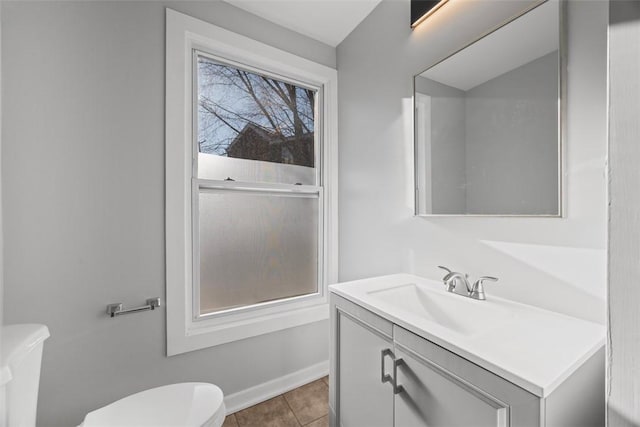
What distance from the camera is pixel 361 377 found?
3.38 ft

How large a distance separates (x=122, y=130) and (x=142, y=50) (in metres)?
0.43

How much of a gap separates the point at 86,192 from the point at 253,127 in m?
0.94

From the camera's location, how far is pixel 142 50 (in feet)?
4.41

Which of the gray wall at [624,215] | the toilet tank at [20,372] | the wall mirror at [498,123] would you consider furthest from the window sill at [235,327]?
the gray wall at [624,215]

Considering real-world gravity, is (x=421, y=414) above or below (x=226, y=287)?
below

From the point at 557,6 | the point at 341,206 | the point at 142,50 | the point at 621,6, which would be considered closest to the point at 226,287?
the point at 341,206

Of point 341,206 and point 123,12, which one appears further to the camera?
point 341,206

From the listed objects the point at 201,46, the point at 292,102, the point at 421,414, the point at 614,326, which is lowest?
the point at 421,414

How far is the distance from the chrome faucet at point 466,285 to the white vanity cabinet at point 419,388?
1.14 ft

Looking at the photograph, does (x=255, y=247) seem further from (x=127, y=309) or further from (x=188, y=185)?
(x=127, y=309)

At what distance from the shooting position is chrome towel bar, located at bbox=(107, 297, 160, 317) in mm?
1254

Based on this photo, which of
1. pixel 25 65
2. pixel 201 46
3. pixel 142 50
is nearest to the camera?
pixel 25 65

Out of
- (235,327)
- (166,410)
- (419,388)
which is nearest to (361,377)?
(419,388)

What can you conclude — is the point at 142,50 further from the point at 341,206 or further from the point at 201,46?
the point at 341,206
